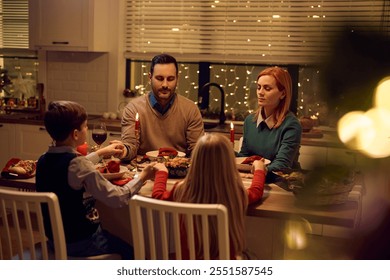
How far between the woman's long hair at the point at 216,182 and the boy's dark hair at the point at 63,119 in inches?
19.4

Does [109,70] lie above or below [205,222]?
above

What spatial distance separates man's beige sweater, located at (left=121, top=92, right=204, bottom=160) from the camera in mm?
2818

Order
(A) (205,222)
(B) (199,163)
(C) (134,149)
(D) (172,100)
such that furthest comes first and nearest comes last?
(D) (172,100) → (C) (134,149) → (B) (199,163) → (A) (205,222)

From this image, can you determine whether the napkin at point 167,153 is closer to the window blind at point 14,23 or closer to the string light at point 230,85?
the string light at point 230,85

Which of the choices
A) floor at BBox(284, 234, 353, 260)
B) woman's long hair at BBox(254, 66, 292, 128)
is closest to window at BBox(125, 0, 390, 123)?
woman's long hair at BBox(254, 66, 292, 128)

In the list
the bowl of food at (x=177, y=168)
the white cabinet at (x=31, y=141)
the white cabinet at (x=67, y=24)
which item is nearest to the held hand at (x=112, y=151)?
the bowl of food at (x=177, y=168)

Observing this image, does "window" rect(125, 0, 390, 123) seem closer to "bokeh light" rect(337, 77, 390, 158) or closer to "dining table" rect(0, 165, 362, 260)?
"dining table" rect(0, 165, 362, 260)

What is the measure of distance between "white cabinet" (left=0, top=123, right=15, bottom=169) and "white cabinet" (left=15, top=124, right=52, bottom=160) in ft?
0.12

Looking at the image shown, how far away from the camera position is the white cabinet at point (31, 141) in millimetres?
4016

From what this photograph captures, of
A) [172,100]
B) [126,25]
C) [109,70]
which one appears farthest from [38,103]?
[172,100]
